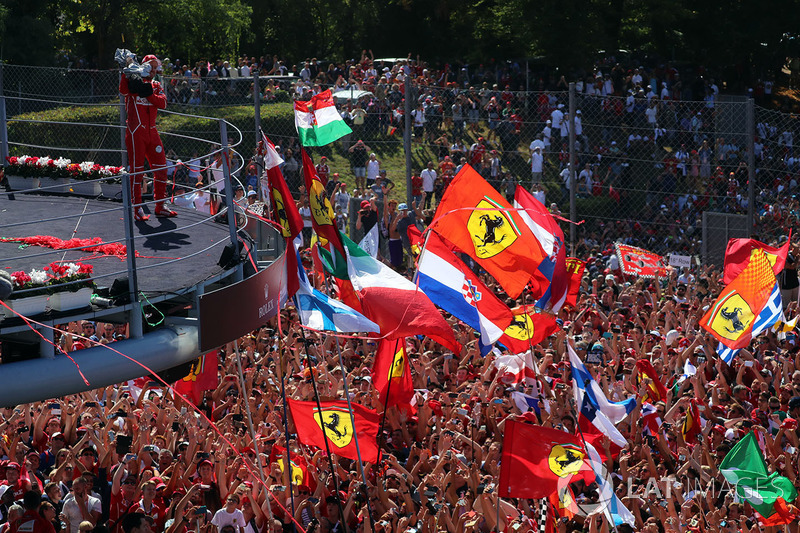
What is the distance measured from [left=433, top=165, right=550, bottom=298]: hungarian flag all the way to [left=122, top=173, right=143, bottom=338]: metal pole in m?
4.95

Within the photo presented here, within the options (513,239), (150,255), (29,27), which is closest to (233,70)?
(29,27)

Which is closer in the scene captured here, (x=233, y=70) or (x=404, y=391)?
(x=404, y=391)

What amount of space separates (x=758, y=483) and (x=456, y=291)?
356 cm

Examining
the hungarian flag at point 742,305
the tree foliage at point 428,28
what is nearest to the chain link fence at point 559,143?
the hungarian flag at point 742,305

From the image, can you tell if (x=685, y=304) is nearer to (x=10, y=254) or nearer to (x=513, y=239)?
(x=513, y=239)

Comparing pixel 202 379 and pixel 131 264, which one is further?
pixel 202 379

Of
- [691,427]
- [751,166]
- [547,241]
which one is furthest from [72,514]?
[751,166]

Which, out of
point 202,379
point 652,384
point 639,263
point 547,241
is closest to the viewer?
point 202,379

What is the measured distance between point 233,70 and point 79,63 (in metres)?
6.30

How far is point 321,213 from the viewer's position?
34.3 ft

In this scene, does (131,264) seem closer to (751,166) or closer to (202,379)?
(202,379)

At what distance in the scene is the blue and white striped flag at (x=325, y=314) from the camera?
31.8 ft

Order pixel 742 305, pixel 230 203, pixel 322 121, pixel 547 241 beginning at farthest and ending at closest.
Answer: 1. pixel 322 121
2. pixel 547 241
3. pixel 742 305
4. pixel 230 203

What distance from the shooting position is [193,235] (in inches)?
418
